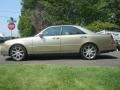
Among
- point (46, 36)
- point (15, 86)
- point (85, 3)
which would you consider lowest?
point (15, 86)

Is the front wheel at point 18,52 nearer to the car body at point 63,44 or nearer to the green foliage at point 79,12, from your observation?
the car body at point 63,44

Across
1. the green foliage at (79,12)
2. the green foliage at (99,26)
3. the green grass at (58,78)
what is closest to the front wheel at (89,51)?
the green grass at (58,78)

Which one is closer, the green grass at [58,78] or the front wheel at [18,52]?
the green grass at [58,78]

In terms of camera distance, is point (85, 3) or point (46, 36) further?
point (85, 3)

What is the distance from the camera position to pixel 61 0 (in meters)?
48.5

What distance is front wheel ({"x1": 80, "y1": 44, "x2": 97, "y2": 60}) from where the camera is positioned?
49.3ft

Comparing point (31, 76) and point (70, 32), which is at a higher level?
point (70, 32)

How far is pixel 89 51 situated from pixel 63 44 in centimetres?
103

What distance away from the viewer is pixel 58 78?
359 inches

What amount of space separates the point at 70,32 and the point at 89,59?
4.36ft

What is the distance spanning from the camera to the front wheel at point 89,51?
15.0m

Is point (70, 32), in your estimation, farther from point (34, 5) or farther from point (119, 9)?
point (34, 5)

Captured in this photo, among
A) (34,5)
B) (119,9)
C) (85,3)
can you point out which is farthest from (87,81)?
(34,5)

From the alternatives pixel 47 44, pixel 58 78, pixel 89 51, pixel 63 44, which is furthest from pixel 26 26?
pixel 58 78
